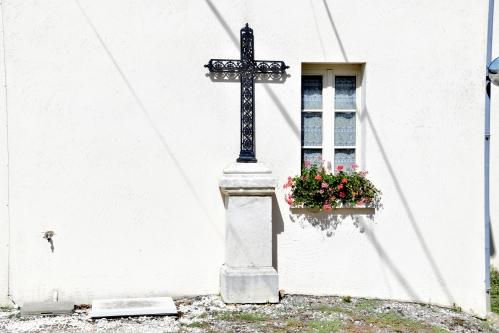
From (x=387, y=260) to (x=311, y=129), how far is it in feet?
5.87

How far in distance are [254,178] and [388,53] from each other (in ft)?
7.26

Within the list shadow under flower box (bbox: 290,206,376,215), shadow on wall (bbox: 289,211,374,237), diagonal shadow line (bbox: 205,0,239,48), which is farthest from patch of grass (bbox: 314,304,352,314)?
diagonal shadow line (bbox: 205,0,239,48)

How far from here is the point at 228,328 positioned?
6387 millimetres

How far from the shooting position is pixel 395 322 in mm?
6797

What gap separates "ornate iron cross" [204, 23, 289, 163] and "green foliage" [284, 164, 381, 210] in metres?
0.67

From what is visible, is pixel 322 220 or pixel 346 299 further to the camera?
pixel 322 220

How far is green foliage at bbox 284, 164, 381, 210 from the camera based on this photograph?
24.2 ft

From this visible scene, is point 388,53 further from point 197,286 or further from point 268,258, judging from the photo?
point 197,286

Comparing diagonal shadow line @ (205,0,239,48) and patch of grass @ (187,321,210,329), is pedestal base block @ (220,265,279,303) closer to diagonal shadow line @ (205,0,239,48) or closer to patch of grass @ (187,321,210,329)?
patch of grass @ (187,321,210,329)

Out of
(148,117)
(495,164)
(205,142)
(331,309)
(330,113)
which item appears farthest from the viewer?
(495,164)

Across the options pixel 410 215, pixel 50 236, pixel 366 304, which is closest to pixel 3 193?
pixel 50 236

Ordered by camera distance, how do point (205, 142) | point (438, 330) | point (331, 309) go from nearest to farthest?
point (438, 330) → point (331, 309) → point (205, 142)

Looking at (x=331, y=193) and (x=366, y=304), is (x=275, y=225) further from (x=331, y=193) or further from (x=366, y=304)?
(x=366, y=304)

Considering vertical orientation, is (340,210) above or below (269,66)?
below
